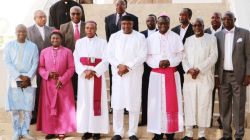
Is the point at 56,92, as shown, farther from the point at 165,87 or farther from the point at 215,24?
the point at 215,24

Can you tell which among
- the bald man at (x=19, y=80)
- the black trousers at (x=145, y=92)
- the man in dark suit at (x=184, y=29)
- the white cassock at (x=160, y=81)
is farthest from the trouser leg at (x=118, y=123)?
the bald man at (x=19, y=80)

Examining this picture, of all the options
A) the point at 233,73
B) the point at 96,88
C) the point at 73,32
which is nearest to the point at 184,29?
the point at 233,73

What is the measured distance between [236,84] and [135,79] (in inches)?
61.3

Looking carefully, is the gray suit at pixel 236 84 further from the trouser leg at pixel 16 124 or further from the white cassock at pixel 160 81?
the trouser leg at pixel 16 124

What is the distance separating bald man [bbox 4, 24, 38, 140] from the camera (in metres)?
7.52

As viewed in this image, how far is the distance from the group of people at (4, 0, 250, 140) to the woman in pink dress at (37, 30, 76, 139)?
0.02m

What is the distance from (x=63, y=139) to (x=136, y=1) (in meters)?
5.53

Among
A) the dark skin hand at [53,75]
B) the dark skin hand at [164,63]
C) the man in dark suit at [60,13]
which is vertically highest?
the man in dark suit at [60,13]

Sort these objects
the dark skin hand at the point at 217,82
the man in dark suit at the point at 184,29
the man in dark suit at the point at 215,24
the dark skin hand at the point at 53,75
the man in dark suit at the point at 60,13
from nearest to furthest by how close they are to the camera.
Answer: the dark skin hand at the point at 217,82 → the dark skin hand at the point at 53,75 → the man in dark suit at the point at 184,29 → the man in dark suit at the point at 215,24 → the man in dark suit at the point at 60,13

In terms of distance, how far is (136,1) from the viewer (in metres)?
12.1

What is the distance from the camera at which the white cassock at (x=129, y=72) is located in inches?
288

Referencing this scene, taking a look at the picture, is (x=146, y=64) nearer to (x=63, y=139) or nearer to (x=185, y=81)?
(x=185, y=81)

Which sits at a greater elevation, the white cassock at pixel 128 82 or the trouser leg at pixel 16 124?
the white cassock at pixel 128 82

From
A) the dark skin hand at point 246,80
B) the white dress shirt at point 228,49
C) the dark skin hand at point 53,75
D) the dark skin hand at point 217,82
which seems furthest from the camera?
the dark skin hand at point 53,75
